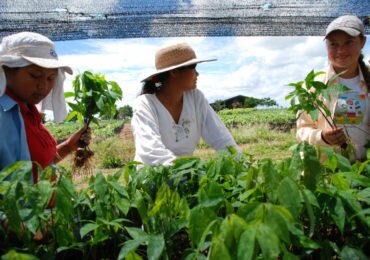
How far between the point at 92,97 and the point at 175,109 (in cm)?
48

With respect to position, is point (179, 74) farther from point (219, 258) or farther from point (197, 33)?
point (197, 33)

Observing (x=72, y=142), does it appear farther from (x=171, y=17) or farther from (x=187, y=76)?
(x=171, y=17)

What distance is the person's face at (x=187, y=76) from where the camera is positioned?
6.75 ft

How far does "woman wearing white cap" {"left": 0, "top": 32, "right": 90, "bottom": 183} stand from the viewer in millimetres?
1507

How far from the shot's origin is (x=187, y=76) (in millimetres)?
2064

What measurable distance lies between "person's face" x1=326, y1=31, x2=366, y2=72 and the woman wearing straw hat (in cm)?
78

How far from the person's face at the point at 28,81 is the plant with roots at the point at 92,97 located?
1.49 ft

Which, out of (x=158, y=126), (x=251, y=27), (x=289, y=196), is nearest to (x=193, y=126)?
(x=158, y=126)

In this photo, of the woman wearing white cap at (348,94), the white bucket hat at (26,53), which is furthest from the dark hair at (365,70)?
the white bucket hat at (26,53)

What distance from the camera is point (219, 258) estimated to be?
0.63 m

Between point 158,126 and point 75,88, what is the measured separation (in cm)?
54

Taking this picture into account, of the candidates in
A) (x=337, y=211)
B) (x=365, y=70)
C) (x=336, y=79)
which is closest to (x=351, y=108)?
(x=336, y=79)

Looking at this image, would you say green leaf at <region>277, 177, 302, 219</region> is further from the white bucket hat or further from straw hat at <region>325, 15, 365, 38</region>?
straw hat at <region>325, 15, 365, 38</region>

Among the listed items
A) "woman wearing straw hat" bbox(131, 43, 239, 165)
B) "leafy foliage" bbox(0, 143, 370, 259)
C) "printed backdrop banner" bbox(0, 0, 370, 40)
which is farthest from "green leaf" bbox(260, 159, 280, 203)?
"printed backdrop banner" bbox(0, 0, 370, 40)
